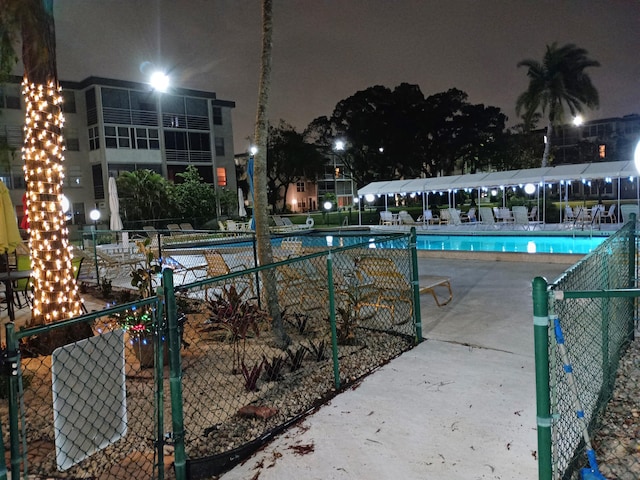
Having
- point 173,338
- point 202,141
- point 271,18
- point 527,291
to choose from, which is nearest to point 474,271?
point 527,291

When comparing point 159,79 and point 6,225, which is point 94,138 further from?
point 6,225

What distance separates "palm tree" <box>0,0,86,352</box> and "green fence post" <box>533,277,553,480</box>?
5.58 m

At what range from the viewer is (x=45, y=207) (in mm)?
6000

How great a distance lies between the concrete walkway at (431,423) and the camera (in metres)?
2.98

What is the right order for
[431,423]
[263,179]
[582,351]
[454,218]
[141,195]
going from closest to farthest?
1. [431,423]
2. [582,351]
3. [263,179]
4. [454,218]
5. [141,195]

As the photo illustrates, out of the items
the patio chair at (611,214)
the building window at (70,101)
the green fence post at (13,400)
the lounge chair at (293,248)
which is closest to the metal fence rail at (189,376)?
the green fence post at (13,400)

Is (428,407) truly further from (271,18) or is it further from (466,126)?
(466,126)

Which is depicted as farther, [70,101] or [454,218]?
[70,101]

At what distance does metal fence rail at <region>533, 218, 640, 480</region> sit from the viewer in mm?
2078

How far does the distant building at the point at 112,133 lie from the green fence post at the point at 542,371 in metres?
36.3

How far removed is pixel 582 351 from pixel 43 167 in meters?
6.33

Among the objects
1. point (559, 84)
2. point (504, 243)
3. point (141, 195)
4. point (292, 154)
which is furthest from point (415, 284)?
point (292, 154)

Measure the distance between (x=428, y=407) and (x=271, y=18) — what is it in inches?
177

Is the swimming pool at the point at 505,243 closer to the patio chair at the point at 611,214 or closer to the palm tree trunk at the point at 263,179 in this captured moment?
the patio chair at the point at 611,214
